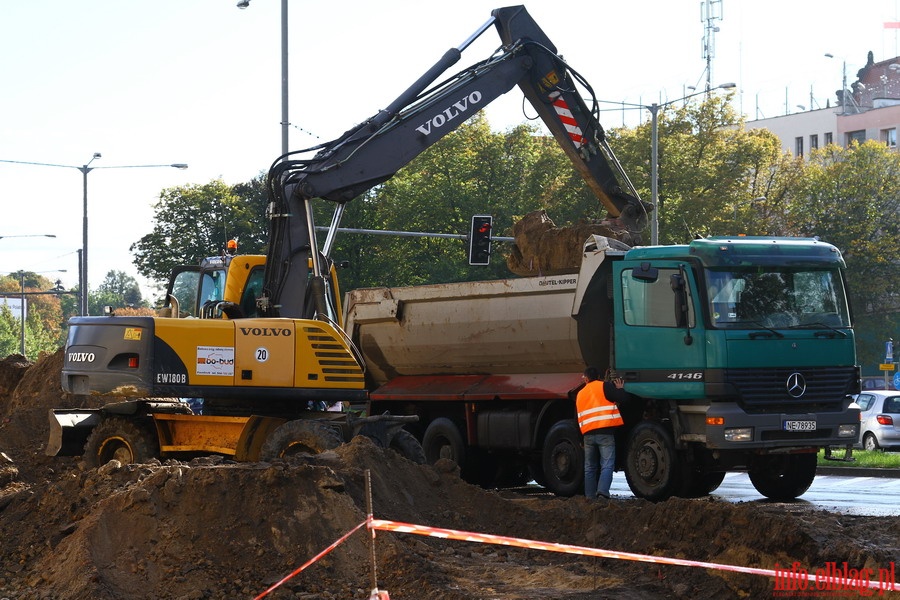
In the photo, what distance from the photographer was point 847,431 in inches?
614

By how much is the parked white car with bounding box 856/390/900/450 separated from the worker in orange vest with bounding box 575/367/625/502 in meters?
13.9

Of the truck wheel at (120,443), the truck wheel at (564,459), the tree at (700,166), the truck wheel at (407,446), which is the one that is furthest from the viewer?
the tree at (700,166)

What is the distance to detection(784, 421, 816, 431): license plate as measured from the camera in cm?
1512

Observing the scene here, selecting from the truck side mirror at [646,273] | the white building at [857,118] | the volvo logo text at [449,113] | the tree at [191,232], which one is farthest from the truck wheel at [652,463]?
the white building at [857,118]

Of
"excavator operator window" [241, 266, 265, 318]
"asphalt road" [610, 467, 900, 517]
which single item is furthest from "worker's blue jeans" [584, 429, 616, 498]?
"excavator operator window" [241, 266, 265, 318]

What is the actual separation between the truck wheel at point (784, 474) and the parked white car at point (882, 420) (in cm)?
1167

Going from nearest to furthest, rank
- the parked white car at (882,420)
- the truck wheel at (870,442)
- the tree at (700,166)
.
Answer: the parked white car at (882,420) → the truck wheel at (870,442) → the tree at (700,166)

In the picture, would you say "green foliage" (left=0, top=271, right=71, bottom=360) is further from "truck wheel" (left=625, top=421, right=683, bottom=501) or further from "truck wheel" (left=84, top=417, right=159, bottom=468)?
"truck wheel" (left=625, top=421, right=683, bottom=501)

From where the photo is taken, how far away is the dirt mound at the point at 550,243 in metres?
18.5

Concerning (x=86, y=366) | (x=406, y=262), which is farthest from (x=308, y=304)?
(x=406, y=262)

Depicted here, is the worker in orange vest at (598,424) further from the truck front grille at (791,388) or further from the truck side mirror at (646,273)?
the truck front grille at (791,388)

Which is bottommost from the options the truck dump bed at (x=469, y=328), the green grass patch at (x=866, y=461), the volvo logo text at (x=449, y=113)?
the green grass patch at (x=866, y=461)

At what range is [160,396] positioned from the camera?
15.0m

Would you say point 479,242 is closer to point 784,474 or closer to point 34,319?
point 784,474
